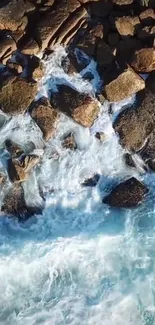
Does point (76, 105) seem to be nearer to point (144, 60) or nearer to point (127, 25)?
point (144, 60)

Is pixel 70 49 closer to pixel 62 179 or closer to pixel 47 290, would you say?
pixel 62 179

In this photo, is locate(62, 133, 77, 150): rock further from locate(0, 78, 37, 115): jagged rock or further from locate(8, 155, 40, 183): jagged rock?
locate(0, 78, 37, 115): jagged rock

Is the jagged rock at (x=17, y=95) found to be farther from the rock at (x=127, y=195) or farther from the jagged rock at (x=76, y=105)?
the rock at (x=127, y=195)

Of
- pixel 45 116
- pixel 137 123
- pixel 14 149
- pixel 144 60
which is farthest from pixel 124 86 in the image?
pixel 14 149

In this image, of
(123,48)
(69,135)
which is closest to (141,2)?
(123,48)

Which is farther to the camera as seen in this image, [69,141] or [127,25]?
[69,141]

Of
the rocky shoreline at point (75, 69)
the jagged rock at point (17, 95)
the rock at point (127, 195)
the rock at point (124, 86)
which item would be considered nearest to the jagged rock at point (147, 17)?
the rocky shoreline at point (75, 69)
